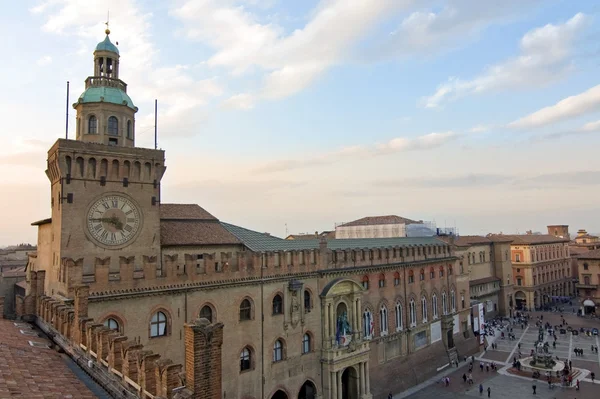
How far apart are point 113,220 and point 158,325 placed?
716 cm

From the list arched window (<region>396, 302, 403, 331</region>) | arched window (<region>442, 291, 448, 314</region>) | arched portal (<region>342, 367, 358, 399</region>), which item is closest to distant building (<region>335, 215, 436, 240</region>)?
arched window (<region>442, 291, 448, 314</region>)

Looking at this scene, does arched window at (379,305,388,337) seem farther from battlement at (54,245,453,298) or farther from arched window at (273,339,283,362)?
arched window at (273,339,283,362)

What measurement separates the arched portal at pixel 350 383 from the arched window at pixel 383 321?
4947 millimetres

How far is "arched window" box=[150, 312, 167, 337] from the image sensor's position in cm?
2596

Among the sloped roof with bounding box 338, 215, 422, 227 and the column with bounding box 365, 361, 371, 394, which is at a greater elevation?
the sloped roof with bounding box 338, 215, 422, 227

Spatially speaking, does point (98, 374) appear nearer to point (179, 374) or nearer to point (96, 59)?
point (179, 374)

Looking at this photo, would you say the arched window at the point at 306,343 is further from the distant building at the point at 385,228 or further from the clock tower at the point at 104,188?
the distant building at the point at 385,228

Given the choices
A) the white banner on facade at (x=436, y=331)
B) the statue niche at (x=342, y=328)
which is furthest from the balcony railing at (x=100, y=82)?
the white banner on facade at (x=436, y=331)

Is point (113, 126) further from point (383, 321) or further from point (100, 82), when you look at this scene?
point (383, 321)

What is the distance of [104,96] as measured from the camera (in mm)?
29297

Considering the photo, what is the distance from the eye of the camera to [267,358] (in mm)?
31516

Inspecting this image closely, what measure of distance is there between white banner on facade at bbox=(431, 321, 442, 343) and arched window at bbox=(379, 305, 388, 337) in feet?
31.2

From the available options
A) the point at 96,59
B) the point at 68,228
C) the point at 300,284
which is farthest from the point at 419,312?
the point at 96,59

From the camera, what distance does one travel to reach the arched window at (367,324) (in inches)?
1560
